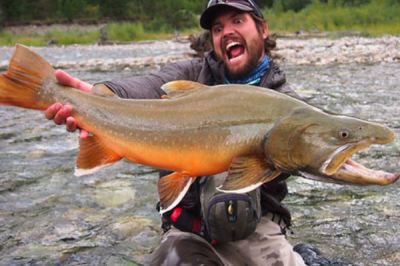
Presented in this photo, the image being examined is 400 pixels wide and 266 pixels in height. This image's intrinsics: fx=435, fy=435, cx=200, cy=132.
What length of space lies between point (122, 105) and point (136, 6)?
200 feet

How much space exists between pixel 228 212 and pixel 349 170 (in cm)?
78

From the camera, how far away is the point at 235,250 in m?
2.81

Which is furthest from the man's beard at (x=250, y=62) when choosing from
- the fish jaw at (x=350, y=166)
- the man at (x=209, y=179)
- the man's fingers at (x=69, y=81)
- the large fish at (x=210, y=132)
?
the fish jaw at (x=350, y=166)

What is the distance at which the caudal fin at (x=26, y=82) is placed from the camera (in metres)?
2.30

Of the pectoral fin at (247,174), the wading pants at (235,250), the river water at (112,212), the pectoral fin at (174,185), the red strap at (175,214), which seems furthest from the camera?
the river water at (112,212)

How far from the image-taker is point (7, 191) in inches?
169

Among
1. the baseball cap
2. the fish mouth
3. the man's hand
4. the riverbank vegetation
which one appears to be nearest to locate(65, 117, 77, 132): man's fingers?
the man's hand

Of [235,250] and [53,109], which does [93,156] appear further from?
[235,250]

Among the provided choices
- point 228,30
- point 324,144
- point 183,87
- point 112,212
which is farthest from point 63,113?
point 112,212

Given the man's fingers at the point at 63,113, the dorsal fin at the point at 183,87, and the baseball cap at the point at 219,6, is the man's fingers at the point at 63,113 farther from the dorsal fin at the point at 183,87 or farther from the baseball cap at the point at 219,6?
the baseball cap at the point at 219,6

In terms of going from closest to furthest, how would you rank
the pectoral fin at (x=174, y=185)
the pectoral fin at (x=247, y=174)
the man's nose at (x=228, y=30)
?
the pectoral fin at (x=247, y=174)
the pectoral fin at (x=174, y=185)
the man's nose at (x=228, y=30)

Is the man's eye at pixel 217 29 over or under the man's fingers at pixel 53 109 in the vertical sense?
over

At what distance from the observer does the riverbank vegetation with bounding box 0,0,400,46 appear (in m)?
26.8

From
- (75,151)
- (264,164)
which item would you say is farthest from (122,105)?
(75,151)
